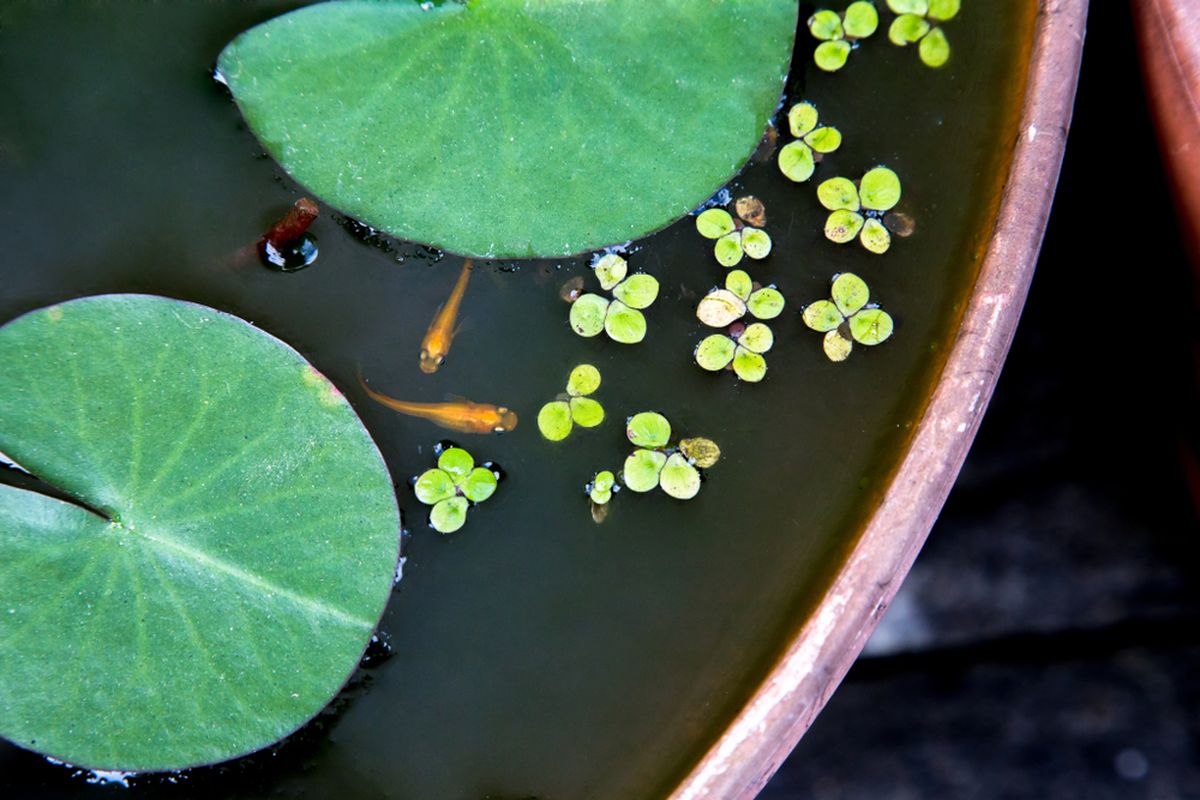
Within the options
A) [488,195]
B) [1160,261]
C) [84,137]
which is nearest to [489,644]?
[488,195]

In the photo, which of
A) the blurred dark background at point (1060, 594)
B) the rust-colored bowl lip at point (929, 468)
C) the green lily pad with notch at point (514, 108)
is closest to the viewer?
the rust-colored bowl lip at point (929, 468)

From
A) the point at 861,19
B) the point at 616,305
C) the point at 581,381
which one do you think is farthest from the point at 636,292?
the point at 861,19

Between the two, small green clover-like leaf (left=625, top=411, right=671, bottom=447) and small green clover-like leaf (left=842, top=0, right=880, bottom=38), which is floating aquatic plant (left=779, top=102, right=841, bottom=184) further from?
small green clover-like leaf (left=625, top=411, right=671, bottom=447)

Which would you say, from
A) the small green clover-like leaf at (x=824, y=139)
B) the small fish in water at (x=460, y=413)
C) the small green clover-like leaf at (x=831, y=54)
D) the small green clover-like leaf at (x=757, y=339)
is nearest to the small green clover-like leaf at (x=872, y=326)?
the small green clover-like leaf at (x=757, y=339)

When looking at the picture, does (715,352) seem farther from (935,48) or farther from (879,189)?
(935,48)

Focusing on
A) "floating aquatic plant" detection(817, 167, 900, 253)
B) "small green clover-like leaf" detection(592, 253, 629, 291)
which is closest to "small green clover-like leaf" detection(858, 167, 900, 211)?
"floating aquatic plant" detection(817, 167, 900, 253)

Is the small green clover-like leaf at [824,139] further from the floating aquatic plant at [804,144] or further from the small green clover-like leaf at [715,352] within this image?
the small green clover-like leaf at [715,352]
